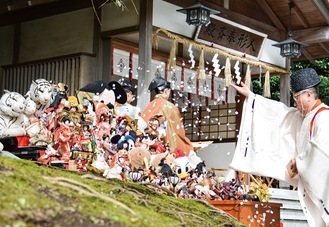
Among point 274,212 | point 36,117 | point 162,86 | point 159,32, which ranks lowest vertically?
point 274,212

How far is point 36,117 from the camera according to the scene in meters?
7.46

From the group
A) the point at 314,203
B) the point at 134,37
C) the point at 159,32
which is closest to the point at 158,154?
the point at 314,203

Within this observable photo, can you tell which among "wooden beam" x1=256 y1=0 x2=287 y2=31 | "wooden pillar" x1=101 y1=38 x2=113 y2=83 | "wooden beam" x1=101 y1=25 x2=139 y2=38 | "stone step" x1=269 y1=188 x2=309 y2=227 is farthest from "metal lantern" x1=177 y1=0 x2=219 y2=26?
"stone step" x1=269 y1=188 x2=309 y2=227

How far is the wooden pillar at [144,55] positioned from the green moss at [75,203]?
687 cm

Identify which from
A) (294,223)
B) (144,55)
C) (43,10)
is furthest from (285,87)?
(43,10)

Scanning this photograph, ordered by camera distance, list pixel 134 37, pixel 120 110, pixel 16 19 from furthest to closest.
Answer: pixel 16 19 < pixel 134 37 < pixel 120 110

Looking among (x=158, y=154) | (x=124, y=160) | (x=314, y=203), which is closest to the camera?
(x=314, y=203)

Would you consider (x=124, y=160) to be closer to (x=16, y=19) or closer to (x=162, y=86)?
(x=162, y=86)

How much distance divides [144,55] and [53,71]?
2191 millimetres

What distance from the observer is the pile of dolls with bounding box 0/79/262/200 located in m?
6.91

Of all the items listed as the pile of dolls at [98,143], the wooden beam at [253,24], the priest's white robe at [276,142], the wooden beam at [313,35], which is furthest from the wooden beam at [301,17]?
the priest's white robe at [276,142]

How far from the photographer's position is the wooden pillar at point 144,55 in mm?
10297

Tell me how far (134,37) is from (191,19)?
56.9 inches

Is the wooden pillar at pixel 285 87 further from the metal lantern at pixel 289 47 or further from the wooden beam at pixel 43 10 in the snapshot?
the wooden beam at pixel 43 10
